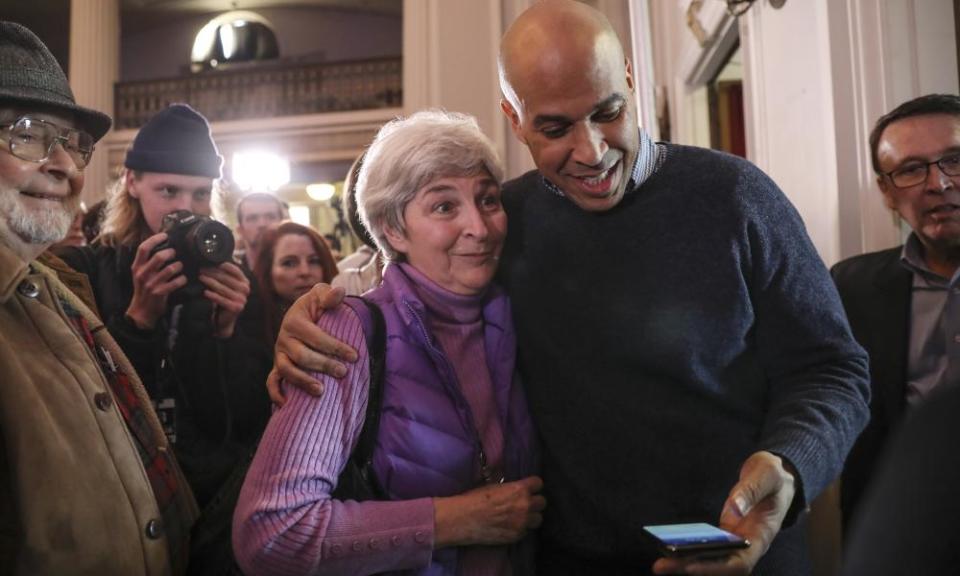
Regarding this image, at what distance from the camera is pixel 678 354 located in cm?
129

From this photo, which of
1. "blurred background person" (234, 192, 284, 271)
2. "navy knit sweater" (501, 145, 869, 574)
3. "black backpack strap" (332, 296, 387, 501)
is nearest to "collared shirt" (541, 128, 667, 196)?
"navy knit sweater" (501, 145, 869, 574)

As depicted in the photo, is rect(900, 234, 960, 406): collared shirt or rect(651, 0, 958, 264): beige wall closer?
rect(900, 234, 960, 406): collared shirt

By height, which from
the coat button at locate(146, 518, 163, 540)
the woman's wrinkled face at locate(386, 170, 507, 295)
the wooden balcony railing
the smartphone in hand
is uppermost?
the wooden balcony railing

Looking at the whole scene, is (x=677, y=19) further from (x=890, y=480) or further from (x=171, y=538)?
(x=890, y=480)

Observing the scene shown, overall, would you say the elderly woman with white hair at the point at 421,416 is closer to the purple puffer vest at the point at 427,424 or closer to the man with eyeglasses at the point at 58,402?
the purple puffer vest at the point at 427,424

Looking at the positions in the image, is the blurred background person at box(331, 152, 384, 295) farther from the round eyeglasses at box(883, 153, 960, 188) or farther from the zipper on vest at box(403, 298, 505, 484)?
the round eyeglasses at box(883, 153, 960, 188)

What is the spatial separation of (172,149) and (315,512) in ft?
4.39

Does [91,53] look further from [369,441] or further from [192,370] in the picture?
[369,441]

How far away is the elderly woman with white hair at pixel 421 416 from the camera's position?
120 centimetres

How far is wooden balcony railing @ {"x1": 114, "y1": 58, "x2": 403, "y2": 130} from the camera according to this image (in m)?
9.76

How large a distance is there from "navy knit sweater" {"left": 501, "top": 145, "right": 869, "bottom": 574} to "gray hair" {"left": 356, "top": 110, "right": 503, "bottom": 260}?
226 millimetres

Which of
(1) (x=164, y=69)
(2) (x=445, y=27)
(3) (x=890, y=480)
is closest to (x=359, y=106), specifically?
(2) (x=445, y=27)

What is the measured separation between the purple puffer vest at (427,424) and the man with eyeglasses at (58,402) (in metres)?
0.39

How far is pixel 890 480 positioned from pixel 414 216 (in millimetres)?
1016
